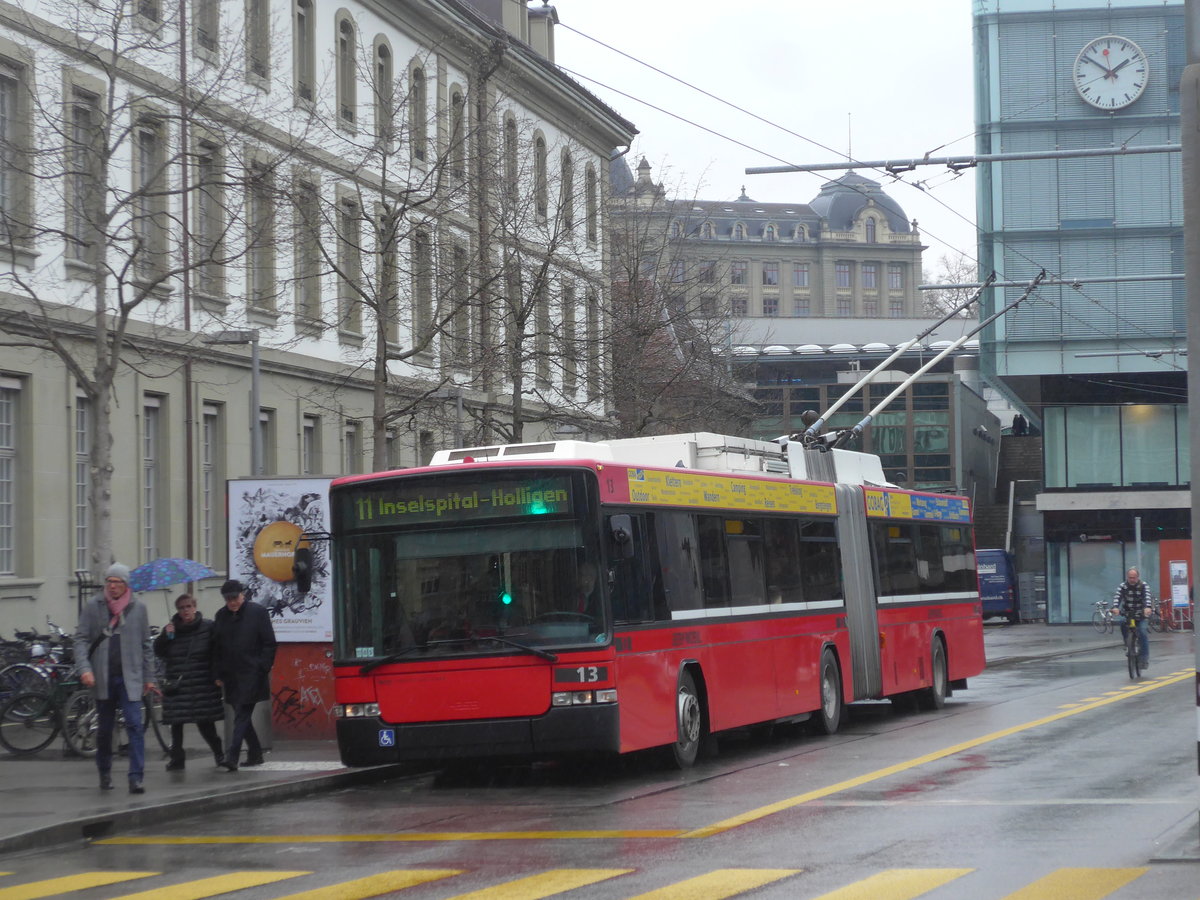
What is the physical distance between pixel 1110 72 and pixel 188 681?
46937 millimetres

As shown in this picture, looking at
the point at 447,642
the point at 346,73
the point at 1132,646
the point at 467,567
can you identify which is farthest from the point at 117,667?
the point at 346,73

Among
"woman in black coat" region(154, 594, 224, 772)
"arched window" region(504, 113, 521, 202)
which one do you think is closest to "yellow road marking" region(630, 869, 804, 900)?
"woman in black coat" region(154, 594, 224, 772)

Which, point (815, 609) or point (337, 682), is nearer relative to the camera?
point (337, 682)

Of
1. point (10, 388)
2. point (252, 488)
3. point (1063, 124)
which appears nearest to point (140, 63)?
point (10, 388)

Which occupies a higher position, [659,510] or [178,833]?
[659,510]

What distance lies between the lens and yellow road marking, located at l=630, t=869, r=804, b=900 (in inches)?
356

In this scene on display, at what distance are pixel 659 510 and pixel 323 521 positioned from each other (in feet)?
13.5

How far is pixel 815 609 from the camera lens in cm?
2003

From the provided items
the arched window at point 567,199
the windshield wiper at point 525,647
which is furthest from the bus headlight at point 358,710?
the arched window at point 567,199

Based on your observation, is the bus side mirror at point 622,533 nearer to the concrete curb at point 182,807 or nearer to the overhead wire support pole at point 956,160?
the concrete curb at point 182,807

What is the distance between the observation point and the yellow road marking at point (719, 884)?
356 inches

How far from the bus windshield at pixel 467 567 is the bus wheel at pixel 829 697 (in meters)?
5.81

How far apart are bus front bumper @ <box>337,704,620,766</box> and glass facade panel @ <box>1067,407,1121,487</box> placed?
1969 inches

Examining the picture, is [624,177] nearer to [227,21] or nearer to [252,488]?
[227,21]
